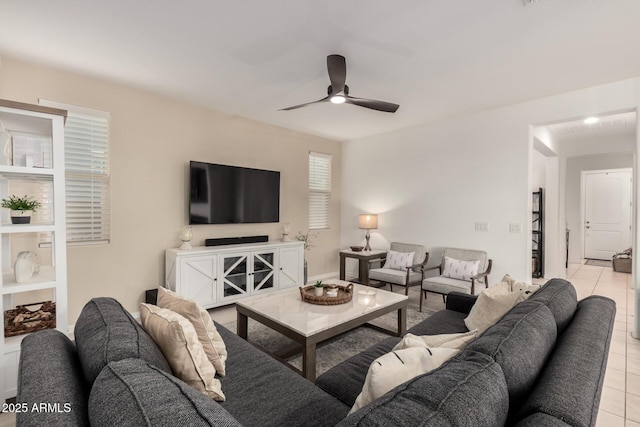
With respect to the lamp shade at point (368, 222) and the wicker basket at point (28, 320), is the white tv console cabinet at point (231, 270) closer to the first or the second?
the lamp shade at point (368, 222)

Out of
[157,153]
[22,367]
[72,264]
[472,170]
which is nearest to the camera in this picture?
[22,367]

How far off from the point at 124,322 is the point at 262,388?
0.70 metres

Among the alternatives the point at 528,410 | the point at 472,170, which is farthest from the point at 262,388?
the point at 472,170

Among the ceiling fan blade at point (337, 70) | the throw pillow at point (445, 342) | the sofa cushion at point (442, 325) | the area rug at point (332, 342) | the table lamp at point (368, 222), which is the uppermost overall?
the ceiling fan blade at point (337, 70)

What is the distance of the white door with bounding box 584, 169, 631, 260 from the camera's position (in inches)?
275

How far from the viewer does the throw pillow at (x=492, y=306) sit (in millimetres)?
1977

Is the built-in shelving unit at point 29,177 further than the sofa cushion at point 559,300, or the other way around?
the built-in shelving unit at point 29,177

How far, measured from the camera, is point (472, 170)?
4324mm

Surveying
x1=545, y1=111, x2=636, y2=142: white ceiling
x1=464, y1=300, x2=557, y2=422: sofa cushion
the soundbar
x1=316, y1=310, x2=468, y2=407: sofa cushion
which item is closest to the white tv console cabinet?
the soundbar

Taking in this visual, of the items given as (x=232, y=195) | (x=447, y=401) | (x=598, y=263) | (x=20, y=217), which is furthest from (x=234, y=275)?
(x=598, y=263)

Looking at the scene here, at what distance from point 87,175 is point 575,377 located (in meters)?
4.12

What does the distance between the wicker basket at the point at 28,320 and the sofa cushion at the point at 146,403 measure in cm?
172

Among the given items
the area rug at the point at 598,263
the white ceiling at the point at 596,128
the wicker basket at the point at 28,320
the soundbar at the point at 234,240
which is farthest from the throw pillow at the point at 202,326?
the area rug at the point at 598,263

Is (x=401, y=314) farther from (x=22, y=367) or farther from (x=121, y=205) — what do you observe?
(x=121, y=205)
